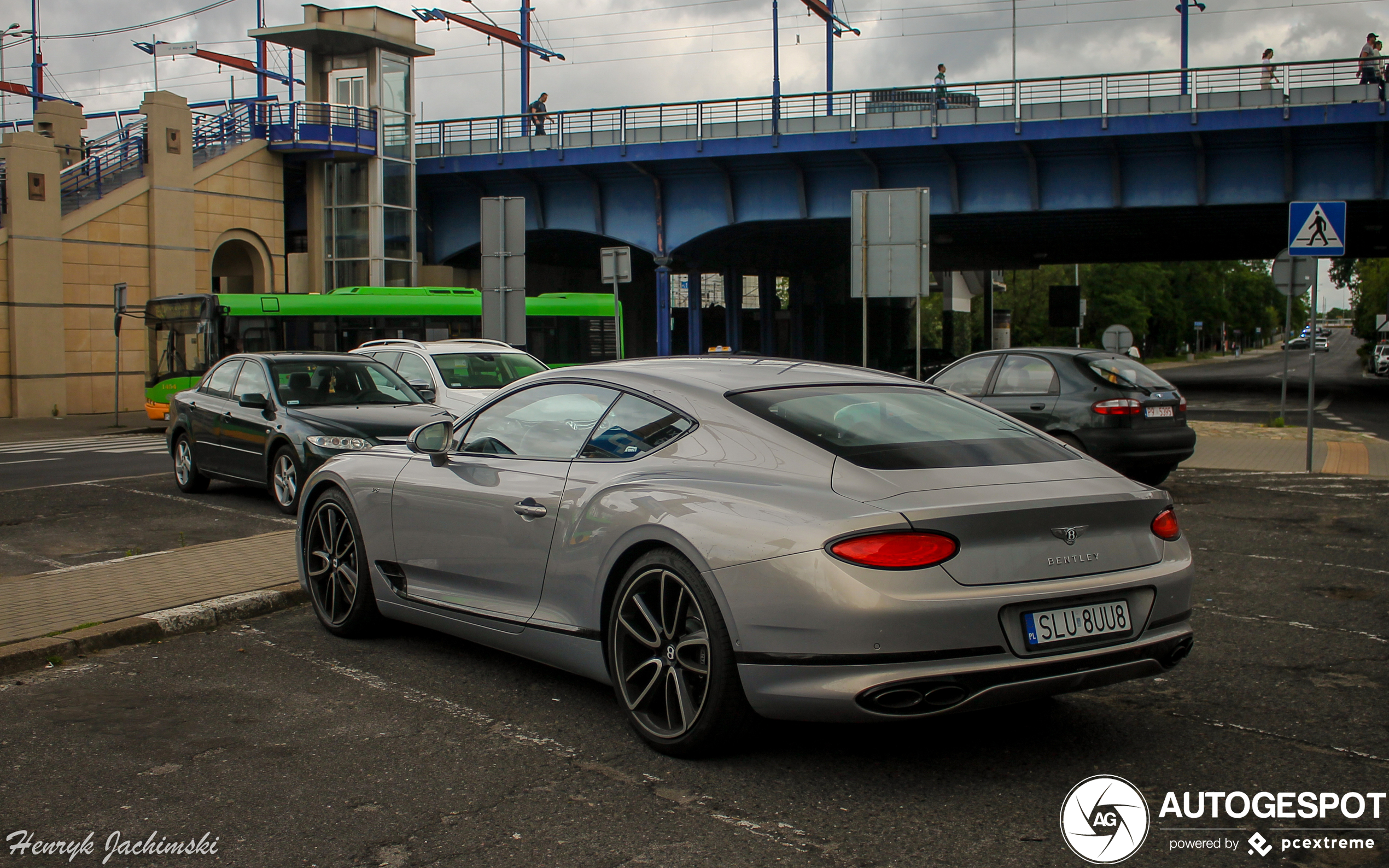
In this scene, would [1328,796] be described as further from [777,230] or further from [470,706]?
[777,230]

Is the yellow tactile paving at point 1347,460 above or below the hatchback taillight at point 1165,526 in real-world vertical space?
below

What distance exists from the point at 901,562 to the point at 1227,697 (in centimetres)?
206

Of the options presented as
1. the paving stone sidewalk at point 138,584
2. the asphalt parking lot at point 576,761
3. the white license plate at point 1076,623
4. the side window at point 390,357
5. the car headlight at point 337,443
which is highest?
the side window at point 390,357

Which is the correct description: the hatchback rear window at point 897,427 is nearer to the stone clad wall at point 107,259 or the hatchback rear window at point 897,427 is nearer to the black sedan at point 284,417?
the black sedan at point 284,417

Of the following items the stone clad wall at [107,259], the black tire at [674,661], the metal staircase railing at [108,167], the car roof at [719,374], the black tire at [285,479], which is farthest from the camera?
the metal staircase railing at [108,167]

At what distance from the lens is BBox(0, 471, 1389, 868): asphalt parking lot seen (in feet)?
11.3

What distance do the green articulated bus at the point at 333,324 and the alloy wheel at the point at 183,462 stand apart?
30.8 ft

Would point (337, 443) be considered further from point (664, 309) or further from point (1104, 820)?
point (664, 309)

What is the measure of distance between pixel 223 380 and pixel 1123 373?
29.6ft

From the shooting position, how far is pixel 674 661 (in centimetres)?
411

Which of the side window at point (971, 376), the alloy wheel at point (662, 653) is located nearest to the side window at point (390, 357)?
the side window at point (971, 376)

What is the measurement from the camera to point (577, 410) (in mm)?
4934

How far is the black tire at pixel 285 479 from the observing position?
34.9 feet

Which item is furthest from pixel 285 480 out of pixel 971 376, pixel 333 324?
pixel 333 324
